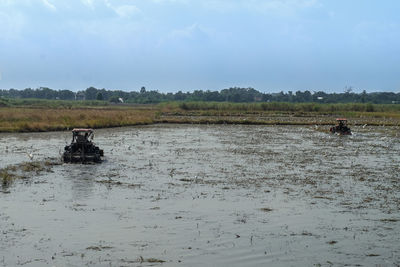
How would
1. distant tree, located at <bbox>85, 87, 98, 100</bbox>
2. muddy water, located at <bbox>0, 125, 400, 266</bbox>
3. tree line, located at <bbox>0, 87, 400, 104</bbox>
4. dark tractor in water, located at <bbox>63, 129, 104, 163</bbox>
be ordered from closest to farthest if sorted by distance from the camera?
1. muddy water, located at <bbox>0, 125, 400, 266</bbox>
2. dark tractor in water, located at <bbox>63, 129, 104, 163</bbox>
3. tree line, located at <bbox>0, 87, 400, 104</bbox>
4. distant tree, located at <bbox>85, 87, 98, 100</bbox>

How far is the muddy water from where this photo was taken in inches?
344

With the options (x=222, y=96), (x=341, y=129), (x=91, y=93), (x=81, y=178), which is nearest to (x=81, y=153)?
(x=81, y=178)

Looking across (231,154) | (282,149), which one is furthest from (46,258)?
(282,149)

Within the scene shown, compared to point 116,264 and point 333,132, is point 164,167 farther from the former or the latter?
point 333,132

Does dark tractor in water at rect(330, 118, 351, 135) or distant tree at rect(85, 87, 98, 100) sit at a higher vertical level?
distant tree at rect(85, 87, 98, 100)

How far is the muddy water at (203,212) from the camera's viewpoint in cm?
873

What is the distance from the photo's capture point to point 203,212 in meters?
11.7

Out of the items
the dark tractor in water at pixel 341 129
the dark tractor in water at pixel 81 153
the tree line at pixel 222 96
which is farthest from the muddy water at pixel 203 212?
the tree line at pixel 222 96

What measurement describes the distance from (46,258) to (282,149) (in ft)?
62.7

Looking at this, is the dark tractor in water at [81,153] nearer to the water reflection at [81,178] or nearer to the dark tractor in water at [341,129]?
the water reflection at [81,178]

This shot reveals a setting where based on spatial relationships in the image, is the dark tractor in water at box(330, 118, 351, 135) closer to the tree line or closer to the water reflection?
the water reflection

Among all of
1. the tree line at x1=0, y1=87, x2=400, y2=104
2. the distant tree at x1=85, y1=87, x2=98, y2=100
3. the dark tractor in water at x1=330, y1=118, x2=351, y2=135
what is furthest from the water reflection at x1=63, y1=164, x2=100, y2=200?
the distant tree at x1=85, y1=87, x2=98, y2=100

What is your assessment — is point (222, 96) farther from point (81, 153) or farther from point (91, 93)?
point (81, 153)

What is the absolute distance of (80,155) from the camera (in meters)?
19.1
